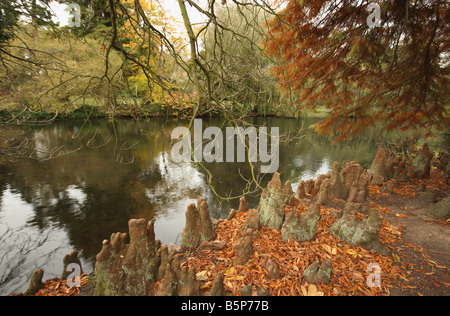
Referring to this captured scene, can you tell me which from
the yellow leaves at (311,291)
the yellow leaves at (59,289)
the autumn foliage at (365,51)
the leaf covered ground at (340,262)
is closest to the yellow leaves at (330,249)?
the leaf covered ground at (340,262)

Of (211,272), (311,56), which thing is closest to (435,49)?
(311,56)

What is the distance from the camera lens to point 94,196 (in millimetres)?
6160

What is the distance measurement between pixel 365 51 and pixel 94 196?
7.20 meters

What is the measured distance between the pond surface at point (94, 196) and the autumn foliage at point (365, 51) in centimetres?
124

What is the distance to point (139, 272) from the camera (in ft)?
7.53

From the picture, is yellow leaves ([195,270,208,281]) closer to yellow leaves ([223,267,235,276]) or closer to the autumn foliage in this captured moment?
yellow leaves ([223,267,235,276])

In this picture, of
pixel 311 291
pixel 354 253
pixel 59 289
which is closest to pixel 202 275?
pixel 311 291

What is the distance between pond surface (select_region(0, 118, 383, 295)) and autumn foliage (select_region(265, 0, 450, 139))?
1.24 metres

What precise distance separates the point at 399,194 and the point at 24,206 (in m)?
9.14

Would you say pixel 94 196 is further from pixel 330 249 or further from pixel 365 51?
pixel 365 51

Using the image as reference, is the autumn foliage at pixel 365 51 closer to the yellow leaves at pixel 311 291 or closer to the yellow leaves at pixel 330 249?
the yellow leaves at pixel 330 249

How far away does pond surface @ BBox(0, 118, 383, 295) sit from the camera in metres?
4.03

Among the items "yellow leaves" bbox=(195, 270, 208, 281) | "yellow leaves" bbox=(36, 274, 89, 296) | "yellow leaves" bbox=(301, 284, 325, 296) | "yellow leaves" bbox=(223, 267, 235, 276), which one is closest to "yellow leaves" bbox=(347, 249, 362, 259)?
"yellow leaves" bbox=(301, 284, 325, 296)

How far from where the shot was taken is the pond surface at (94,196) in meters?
4.03
